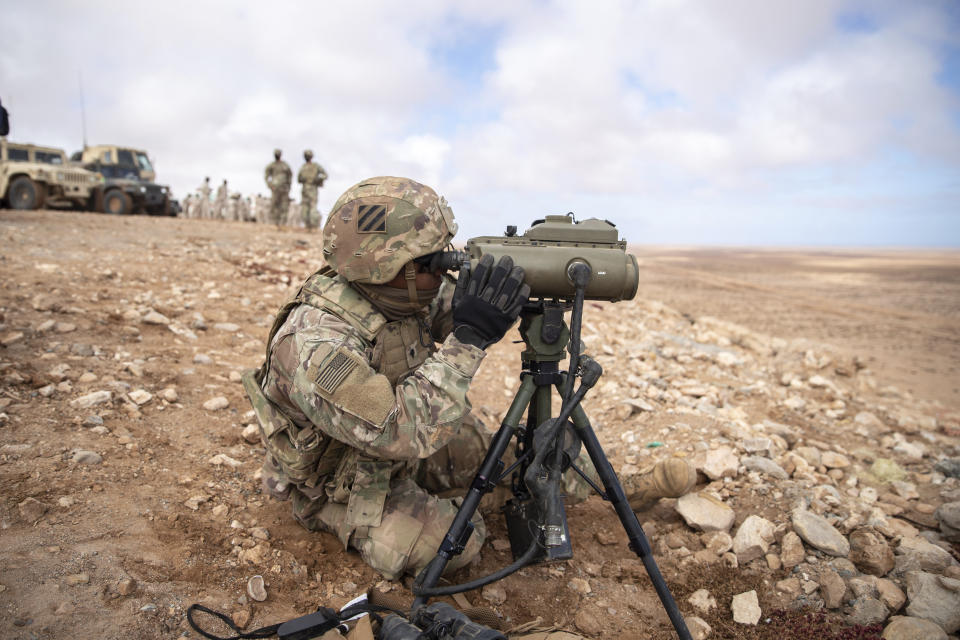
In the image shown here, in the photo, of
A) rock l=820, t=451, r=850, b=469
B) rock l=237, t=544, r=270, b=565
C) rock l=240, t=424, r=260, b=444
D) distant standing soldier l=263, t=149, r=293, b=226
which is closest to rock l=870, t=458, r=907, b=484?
rock l=820, t=451, r=850, b=469

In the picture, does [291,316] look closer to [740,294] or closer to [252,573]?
[252,573]

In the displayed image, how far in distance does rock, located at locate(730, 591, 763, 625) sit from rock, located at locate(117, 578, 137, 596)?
2.39 metres

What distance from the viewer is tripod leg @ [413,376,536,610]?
2.11 m

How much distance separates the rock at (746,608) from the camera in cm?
236

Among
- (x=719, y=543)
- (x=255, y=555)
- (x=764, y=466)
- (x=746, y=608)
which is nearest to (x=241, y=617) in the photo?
(x=255, y=555)

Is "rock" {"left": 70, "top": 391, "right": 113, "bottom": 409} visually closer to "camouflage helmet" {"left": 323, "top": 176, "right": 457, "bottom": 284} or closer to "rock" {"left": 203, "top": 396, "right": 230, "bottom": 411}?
"rock" {"left": 203, "top": 396, "right": 230, "bottom": 411}

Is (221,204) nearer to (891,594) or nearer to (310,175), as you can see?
(310,175)

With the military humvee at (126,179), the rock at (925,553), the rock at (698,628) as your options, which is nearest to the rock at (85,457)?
the rock at (698,628)

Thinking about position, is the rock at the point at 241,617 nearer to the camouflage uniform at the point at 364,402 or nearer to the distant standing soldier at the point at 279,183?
the camouflage uniform at the point at 364,402

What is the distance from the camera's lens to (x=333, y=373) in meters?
2.05

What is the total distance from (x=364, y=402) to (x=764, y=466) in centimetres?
258

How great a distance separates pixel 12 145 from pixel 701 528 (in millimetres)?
17359

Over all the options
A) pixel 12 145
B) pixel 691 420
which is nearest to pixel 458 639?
pixel 691 420

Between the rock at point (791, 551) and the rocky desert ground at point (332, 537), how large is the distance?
0.7 inches
